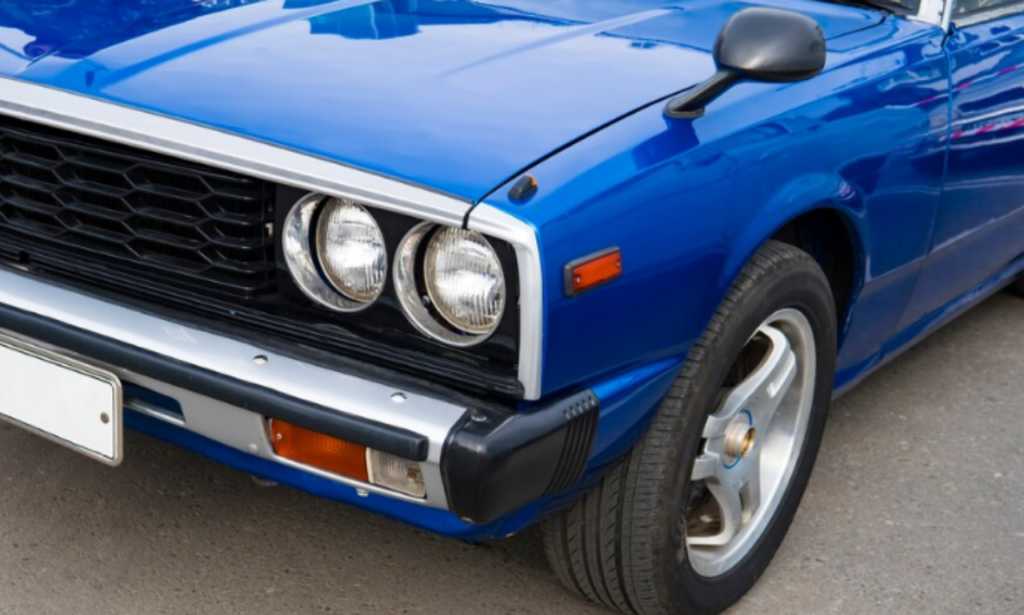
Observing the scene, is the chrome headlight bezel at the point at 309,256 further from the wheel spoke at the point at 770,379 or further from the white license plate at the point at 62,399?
the wheel spoke at the point at 770,379

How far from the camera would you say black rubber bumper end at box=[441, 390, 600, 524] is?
1.92 metres

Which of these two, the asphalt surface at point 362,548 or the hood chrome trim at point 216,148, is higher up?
the hood chrome trim at point 216,148

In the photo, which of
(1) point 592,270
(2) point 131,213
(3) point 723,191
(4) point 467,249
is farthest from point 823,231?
(2) point 131,213

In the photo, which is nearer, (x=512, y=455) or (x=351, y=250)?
(x=512, y=455)

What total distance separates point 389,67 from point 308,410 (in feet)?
2.27

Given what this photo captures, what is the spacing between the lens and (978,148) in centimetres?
307

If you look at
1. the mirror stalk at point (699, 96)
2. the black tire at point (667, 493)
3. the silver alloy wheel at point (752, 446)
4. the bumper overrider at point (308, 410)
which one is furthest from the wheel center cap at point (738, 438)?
the mirror stalk at point (699, 96)

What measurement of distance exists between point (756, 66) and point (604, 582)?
0.98 metres

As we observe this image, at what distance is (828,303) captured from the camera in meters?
2.71

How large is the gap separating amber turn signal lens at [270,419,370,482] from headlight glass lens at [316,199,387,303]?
9.3 inches

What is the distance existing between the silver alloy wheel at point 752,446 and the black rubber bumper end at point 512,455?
1.60ft

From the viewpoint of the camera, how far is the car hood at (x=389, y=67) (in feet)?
6.96

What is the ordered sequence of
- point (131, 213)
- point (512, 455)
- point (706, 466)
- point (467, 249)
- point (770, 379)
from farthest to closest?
point (770, 379), point (706, 466), point (131, 213), point (467, 249), point (512, 455)

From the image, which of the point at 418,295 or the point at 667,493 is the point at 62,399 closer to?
the point at 418,295
